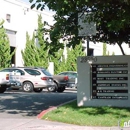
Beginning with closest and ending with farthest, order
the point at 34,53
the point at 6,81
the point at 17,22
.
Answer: the point at 6,81 < the point at 17,22 < the point at 34,53

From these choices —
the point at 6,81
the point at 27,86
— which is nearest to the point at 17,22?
the point at 27,86

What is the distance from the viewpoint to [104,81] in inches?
569

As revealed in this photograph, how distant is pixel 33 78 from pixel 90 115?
44.8 ft

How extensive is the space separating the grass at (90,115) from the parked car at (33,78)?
1158 cm

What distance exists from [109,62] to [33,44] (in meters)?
24.4

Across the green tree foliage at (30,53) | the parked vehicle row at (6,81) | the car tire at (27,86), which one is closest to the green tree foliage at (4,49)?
the green tree foliage at (30,53)

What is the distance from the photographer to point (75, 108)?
13.6 metres

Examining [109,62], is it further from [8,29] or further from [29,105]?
[8,29]

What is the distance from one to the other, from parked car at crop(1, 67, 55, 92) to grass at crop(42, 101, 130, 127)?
456 inches

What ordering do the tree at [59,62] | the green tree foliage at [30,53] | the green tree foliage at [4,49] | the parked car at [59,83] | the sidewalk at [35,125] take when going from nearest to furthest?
1. the sidewalk at [35,125]
2. the parked car at [59,83]
3. the green tree foliage at [4,49]
4. the green tree foliage at [30,53]
5. the tree at [59,62]

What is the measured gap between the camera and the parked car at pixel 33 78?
82.9ft

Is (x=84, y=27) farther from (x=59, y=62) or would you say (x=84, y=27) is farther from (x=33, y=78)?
(x=59, y=62)

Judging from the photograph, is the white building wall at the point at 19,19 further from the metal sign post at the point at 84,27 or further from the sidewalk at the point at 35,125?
the sidewalk at the point at 35,125

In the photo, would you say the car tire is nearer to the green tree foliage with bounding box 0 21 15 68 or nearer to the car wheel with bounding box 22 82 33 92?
the car wheel with bounding box 22 82 33 92
